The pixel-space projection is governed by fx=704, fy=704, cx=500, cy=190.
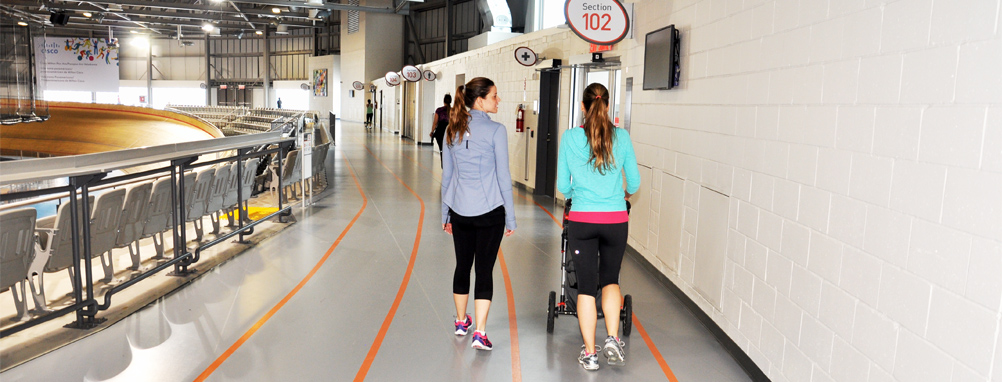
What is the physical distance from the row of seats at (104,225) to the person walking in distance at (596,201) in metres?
A: 3.08

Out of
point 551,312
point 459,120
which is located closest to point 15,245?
point 459,120

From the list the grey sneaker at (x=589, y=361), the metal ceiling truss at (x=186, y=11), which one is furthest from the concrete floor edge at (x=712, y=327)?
the metal ceiling truss at (x=186, y=11)

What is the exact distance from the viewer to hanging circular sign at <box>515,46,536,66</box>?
11852 mm

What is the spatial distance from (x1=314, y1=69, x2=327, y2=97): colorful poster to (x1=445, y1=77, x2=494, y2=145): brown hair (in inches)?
1744

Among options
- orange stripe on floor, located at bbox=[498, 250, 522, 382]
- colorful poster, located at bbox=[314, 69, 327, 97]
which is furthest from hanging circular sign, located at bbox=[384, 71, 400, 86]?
orange stripe on floor, located at bbox=[498, 250, 522, 382]

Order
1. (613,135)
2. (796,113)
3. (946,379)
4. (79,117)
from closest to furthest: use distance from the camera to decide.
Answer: (946,379), (796,113), (613,135), (79,117)

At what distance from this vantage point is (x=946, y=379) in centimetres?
226

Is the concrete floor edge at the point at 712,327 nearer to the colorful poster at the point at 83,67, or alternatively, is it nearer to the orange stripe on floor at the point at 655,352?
the orange stripe on floor at the point at 655,352

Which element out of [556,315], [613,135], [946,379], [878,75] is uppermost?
[878,75]

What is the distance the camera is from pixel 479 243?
4.12 meters

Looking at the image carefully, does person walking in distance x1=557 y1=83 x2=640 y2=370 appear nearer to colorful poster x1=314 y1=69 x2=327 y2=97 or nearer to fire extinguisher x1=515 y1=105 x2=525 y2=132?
fire extinguisher x1=515 y1=105 x2=525 y2=132

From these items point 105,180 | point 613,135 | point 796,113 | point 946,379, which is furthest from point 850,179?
point 105,180

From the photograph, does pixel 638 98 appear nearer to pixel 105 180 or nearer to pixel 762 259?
pixel 762 259

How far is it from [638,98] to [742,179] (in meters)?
3.10
